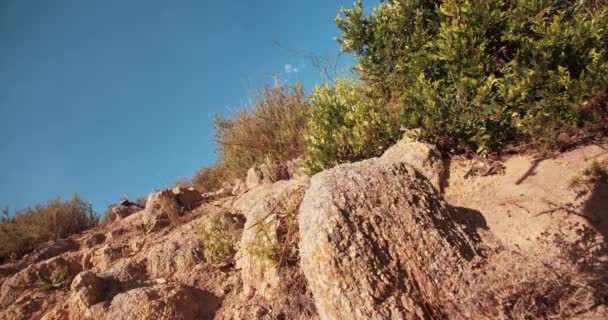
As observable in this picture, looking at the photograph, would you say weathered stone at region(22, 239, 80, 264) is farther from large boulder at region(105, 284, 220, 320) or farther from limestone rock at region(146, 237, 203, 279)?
large boulder at region(105, 284, 220, 320)

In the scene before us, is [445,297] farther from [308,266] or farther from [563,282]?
[308,266]

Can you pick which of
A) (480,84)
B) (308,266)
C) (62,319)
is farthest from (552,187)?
(62,319)

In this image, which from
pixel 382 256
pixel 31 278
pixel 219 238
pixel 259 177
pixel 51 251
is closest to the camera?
pixel 382 256

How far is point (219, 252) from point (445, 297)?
2219 millimetres

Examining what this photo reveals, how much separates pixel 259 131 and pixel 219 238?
420 centimetres

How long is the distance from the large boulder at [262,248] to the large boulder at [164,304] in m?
0.42

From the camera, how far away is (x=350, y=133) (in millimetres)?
3842

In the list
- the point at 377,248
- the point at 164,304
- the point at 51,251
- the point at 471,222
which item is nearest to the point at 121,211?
the point at 51,251

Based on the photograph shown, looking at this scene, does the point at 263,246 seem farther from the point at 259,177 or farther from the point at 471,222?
the point at 259,177

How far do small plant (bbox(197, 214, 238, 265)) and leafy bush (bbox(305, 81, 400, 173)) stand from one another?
1.10 m

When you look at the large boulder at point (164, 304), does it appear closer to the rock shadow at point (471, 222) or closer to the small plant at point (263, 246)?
the small plant at point (263, 246)

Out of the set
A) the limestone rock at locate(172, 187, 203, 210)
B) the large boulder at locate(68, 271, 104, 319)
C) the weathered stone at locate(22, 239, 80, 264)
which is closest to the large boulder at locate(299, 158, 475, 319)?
the large boulder at locate(68, 271, 104, 319)

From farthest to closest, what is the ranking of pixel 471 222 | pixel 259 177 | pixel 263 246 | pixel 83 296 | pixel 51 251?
pixel 51 251, pixel 259 177, pixel 83 296, pixel 263 246, pixel 471 222

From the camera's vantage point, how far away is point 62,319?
3.22 metres
